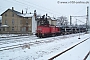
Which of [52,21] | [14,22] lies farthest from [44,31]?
[52,21]

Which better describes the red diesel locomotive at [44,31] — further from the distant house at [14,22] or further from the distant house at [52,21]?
the distant house at [52,21]

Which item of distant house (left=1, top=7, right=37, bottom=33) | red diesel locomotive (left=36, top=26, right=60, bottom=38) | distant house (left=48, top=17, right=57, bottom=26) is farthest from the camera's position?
distant house (left=48, top=17, right=57, bottom=26)

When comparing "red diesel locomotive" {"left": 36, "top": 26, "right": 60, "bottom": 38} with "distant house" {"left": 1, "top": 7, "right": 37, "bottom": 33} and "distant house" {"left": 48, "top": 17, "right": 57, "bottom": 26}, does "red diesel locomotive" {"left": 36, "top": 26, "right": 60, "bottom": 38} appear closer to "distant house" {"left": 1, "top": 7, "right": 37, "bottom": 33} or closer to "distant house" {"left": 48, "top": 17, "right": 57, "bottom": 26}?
"distant house" {"left": 1, "top": 7, "right": 37, "bottom": 33}

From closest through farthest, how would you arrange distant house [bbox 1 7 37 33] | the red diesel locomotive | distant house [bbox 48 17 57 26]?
the red diesel locomotive
distant house [bbox 1 7 37 33]
distant house [bbox 48 17 57 26]

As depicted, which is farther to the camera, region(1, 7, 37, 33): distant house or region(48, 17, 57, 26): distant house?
region(48, 17, 57, 26): distant house

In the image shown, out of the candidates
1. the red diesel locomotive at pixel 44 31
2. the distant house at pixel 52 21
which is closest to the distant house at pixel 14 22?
the red diesel locomotive at pixel 44 31

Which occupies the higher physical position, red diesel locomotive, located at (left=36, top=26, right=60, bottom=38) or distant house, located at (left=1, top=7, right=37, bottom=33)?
distant house, located at (left=1, top=7, right=37, bottom=33)

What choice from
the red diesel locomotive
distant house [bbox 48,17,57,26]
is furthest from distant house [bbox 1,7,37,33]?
distant house [bbox 48,17,57,26]

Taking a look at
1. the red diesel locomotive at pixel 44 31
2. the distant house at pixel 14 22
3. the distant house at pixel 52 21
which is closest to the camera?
the red diesel locomotive at pixel 44 31

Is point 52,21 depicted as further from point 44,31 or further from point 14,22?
point 44,31

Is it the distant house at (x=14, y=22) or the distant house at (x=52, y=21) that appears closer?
the distant house at (x=14, y=22)

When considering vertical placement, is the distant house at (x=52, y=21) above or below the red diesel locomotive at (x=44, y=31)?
above

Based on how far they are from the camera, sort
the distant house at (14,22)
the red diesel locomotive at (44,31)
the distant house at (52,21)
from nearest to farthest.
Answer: the red diesel locomotive at (44,31) → the distant house at (14,22) → the distant house at (52,21)

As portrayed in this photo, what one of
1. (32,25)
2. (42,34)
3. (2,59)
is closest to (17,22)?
(32,25)
